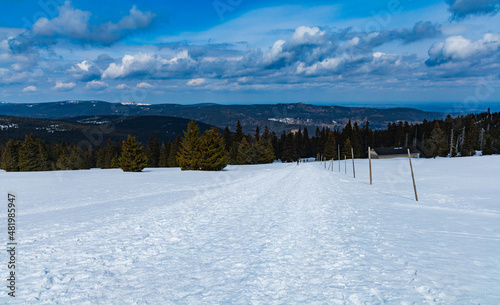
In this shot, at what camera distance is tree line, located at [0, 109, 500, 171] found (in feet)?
151

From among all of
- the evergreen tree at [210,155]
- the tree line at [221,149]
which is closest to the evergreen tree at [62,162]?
the tree line at [221,149]

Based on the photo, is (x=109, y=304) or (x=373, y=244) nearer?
(x=109, y=304)

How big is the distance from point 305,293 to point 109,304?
10.0ft

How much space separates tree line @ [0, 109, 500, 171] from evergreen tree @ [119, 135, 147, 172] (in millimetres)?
152

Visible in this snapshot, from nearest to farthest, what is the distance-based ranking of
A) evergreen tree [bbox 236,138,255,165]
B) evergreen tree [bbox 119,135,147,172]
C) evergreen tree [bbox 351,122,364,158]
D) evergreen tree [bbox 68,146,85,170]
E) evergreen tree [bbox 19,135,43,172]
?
evergreen tree [bbox 119,135,147,172] < evergreen tree [bbox 19,135,43,172] < evergreen tree [bbox 68,146,85,170] < evergreen tree [bbox 236,138,255,165] < evergreen tree [bbox 351,122,364,158]

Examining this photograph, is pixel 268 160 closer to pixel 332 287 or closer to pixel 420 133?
pixel 420 133

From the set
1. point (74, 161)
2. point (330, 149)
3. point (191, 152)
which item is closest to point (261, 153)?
point (330, 149)

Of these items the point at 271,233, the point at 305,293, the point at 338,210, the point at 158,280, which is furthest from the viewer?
the point at 338,210

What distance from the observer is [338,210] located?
12.3 meters

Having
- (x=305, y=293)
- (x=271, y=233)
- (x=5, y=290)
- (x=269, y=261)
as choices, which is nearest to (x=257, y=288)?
(x=305, y=293)

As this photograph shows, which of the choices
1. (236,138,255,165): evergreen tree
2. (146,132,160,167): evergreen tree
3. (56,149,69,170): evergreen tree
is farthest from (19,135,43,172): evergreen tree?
(236,138,255,165): evergreen tree

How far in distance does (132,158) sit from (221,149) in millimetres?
13854

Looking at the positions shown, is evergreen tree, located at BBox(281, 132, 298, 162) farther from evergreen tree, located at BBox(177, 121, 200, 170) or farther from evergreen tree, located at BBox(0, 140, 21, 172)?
evergreen tree, located at BBox(0, 140, 21, 172)

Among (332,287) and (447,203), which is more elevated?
(332,287)
